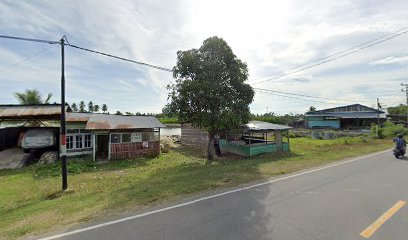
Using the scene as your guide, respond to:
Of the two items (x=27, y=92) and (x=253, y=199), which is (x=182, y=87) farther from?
(x=27, y=92)

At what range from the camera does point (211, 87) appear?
52.4ft

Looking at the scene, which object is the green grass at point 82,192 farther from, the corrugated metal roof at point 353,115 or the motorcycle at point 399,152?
the corrugated metal roof at point 353,115

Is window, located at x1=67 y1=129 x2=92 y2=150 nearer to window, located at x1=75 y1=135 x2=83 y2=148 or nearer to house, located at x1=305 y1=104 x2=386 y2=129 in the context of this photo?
window, located at x1=75 y1=135 x2=83 y2=148

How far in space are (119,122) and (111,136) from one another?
128cm

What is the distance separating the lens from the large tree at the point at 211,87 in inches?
636

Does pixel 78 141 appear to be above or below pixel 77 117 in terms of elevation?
below

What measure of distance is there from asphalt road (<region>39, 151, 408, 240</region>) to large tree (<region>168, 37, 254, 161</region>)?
7861 mm

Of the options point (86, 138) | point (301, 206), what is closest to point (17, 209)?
point (301, 206)

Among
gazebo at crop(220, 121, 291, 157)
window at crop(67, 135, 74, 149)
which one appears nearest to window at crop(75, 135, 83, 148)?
window at crop(67, 135, 74, 149)

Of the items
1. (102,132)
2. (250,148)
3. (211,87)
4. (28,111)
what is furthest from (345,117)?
(28,111)

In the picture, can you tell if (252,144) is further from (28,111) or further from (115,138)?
(28,111)

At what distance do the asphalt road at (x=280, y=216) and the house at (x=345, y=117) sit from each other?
51185mm

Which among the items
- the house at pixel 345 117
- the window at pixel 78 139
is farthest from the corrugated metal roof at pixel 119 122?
the house at pixel 345 117

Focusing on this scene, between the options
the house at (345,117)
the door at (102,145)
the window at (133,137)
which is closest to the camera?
the window at (133,137)
